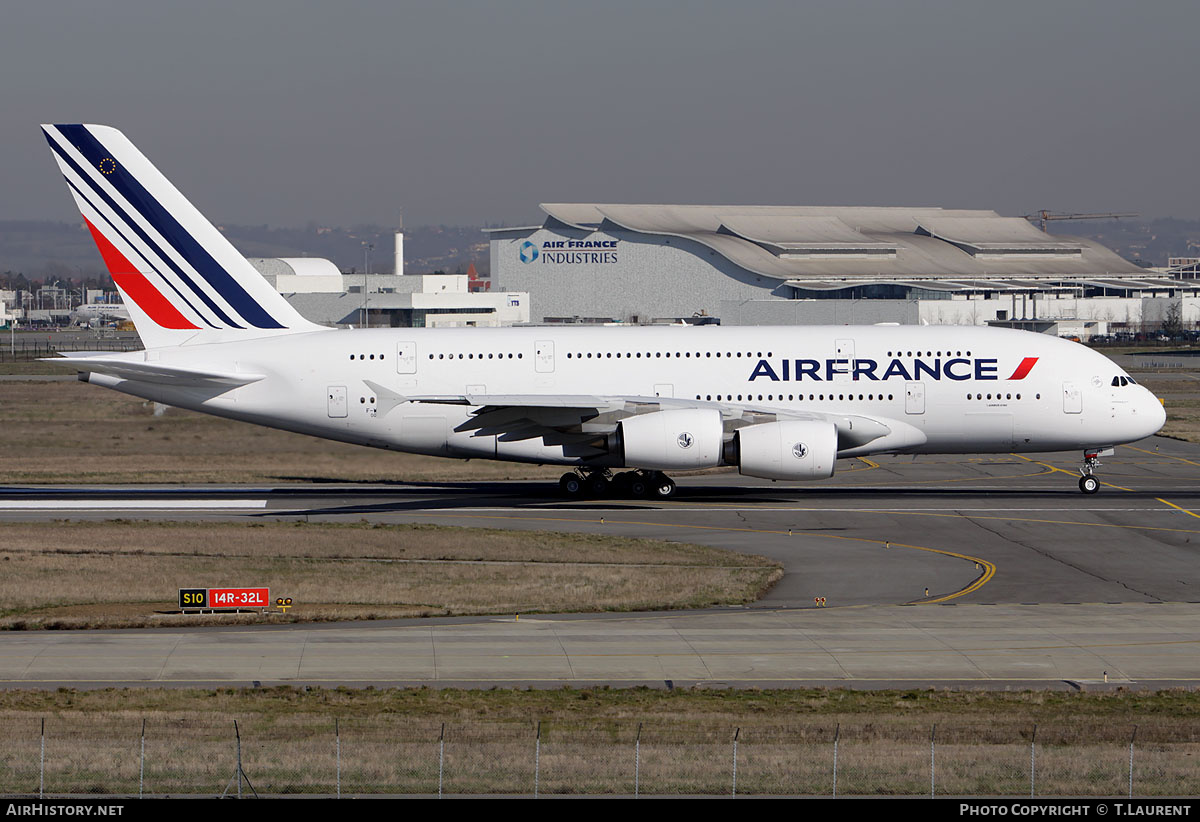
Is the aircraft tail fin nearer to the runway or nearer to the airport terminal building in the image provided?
the runway

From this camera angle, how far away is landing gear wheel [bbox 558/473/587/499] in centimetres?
4912

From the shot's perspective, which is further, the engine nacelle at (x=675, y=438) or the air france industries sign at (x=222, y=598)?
the engine nacelle at (x=675, y=438)

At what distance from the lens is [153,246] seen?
157 ft

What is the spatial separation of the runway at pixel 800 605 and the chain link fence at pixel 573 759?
139 inches

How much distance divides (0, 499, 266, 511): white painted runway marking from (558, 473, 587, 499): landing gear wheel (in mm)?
10659

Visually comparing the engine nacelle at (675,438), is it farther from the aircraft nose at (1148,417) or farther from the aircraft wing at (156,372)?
the aircraft nose at (1148,417)

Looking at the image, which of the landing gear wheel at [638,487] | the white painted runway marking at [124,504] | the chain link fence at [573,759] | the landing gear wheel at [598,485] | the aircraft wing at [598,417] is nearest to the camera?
the chain link fence at [573,759]

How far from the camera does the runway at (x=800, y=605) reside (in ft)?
83.4

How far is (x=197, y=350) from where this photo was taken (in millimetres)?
48188

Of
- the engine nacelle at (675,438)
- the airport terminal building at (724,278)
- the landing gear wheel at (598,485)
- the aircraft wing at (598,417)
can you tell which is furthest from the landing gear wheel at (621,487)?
the airport terminal building at (724,278)

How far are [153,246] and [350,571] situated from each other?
18.3m

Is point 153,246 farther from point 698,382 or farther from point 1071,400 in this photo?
point 1071,400

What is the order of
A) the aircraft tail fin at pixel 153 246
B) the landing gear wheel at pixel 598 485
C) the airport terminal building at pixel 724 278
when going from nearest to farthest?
the aircraft tail fin at pixel 153 246 < the landing gear wheel at pixel 598 485 < the airport terminal building at pixel 724 278
